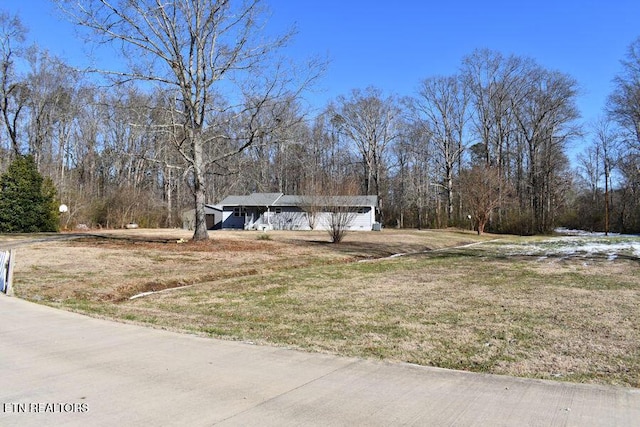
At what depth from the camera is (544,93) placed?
52781 millimetres

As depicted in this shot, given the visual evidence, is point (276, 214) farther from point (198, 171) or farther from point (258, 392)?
point (258, 392)

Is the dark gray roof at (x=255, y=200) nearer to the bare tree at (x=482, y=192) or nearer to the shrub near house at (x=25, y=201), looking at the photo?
the shrub near house at (x=25, y=201)

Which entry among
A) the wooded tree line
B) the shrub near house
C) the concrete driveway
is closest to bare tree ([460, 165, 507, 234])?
the wooded tree line

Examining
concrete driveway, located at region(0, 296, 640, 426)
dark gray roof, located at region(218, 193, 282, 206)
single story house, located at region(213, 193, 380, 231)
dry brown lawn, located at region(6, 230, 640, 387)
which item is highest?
dark gray roof, located at region(218, 193, 282, 206)

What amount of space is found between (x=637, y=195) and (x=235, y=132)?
50798 millimetres

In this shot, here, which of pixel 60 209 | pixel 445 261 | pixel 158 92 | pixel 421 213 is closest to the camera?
pixel 445 261

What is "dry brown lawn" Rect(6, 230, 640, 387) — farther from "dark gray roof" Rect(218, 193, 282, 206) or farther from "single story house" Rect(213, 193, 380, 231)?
"dark gray roof" Rect(218, 193, 282, 206)

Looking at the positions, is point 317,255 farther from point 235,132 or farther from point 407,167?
point 407,167

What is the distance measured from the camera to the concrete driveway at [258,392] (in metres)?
3.46

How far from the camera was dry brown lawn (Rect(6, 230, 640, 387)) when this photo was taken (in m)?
5.45

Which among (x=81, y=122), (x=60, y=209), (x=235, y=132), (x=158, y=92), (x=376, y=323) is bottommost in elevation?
(x=376, y=323)

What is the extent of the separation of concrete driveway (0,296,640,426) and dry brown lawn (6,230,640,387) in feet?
2.14

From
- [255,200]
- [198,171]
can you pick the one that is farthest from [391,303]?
[255,200]

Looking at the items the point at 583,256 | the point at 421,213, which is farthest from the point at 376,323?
the point at 421,213
